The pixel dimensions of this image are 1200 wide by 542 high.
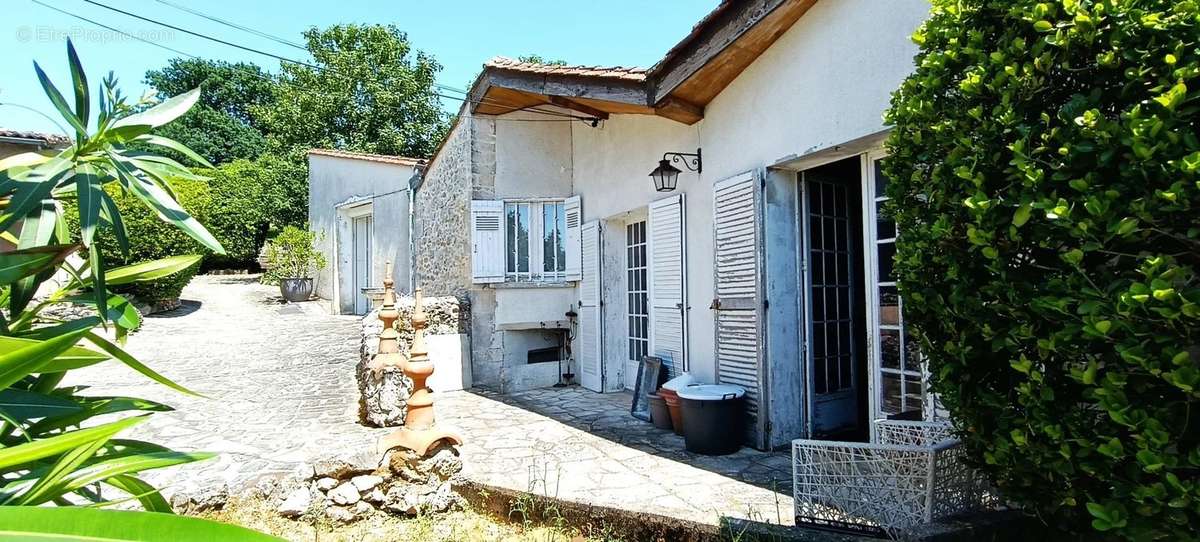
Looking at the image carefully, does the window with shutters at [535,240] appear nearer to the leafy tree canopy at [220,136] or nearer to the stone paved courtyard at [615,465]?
the stone paved courtyard at [615,465]

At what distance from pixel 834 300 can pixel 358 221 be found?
1104cm

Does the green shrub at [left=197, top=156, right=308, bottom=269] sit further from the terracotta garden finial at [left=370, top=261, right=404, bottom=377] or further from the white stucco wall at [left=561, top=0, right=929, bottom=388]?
the white stucco wall at [left=561, top=0, right=929, bottom=388]

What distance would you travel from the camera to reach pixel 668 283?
6301 millimetres

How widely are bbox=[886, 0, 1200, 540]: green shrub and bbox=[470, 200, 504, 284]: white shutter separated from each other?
251 inches

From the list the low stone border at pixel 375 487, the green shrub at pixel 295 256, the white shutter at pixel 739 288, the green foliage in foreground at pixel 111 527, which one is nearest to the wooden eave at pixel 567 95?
the white shutter at pixel 739 288

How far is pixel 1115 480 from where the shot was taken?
163 cm

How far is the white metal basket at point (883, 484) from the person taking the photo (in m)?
2.63

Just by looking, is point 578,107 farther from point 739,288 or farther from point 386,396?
point 386,396

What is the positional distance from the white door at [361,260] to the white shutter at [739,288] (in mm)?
9732

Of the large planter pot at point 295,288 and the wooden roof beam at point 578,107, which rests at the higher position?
the wooden roof beam at point 578,107

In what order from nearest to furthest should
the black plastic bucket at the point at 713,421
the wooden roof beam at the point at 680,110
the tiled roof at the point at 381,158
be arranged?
1. the black plastic bucket at the point at 713,421
2. the wooden roof beam at the point at 680,110
3. the tiled roof at the point at 381,158

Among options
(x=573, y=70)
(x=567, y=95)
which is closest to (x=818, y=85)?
(x=573, y=70)

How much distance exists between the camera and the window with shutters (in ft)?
27.4

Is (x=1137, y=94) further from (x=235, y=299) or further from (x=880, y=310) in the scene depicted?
(x=235, y=299)
